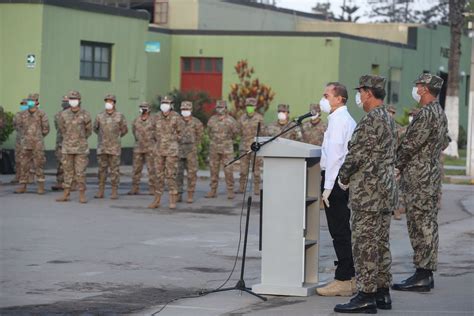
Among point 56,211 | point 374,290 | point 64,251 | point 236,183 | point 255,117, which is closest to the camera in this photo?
point 374,290

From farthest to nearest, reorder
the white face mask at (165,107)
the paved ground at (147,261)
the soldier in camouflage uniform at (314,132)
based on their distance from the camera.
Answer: the soldier in camouflage uniform at (314,132) → the white face mask at (165,107) → the paved ground at (147,261)

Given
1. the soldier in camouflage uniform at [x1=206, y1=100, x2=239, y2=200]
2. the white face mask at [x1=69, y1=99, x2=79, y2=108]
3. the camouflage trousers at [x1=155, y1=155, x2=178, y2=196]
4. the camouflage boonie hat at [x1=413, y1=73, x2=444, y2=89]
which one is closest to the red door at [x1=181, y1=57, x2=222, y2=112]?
the soldier in camouflage uniform at [x1=206, y1=100, x2=239, y2=200]

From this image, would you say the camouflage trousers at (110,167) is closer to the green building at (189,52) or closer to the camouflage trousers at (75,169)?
the camouflage trousers at (75,169)

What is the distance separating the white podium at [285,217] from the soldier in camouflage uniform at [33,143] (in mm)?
12378

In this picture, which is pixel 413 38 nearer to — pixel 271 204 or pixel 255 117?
pixel 255 117

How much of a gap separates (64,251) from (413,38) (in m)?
37.3

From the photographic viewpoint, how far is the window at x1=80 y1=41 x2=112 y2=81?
3212 centimetres

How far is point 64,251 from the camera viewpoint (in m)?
14.0

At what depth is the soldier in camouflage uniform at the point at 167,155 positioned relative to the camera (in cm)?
2031

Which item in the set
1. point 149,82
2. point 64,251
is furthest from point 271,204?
point 149,82

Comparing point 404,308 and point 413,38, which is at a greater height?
point 413,38

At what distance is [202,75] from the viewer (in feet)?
136

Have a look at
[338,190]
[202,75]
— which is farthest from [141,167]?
[202,75]

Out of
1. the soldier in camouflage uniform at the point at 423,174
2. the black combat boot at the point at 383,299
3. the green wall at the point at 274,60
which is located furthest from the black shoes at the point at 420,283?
the green wall at the point at 274,60
